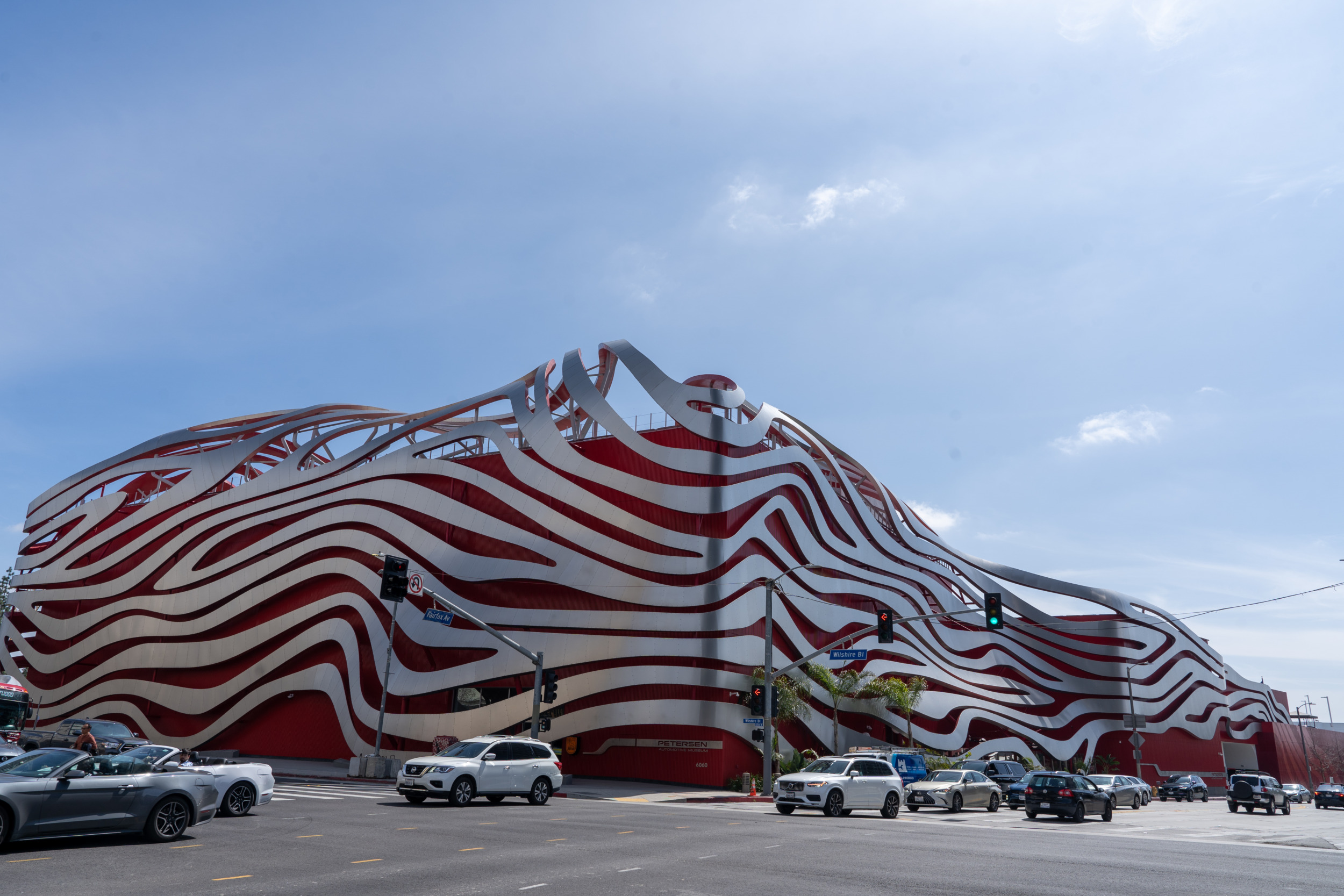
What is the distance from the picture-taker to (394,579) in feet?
85.4

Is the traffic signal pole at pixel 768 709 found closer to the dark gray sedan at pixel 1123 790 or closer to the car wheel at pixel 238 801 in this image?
the dark gray sedan at pixel 1123 790

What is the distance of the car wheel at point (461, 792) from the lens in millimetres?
22297

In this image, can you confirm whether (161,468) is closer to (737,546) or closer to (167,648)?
(167,648)

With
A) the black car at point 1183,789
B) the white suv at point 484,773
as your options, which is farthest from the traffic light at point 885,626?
the black car at point 1183,789

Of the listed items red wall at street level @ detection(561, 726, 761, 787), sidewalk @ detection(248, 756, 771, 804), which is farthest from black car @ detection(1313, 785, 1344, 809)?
sidewalk @ detection(248, 756, 771, 804)

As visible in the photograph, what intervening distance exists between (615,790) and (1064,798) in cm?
1630

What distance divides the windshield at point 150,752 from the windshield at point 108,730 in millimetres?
29768

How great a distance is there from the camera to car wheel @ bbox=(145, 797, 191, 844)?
13672 millimetres

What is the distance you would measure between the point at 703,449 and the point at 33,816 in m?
35.1

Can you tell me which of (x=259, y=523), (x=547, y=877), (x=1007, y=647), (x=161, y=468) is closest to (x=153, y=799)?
(x=547, y=877)

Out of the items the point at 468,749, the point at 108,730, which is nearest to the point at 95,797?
the point at 468,749

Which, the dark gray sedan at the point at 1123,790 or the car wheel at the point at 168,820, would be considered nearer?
the car wheel at the point at 168,820

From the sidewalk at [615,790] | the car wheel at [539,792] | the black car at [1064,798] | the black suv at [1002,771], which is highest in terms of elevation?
the black suv at [1002,771]

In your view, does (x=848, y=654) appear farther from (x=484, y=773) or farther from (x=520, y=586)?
(x=520, y=586)
